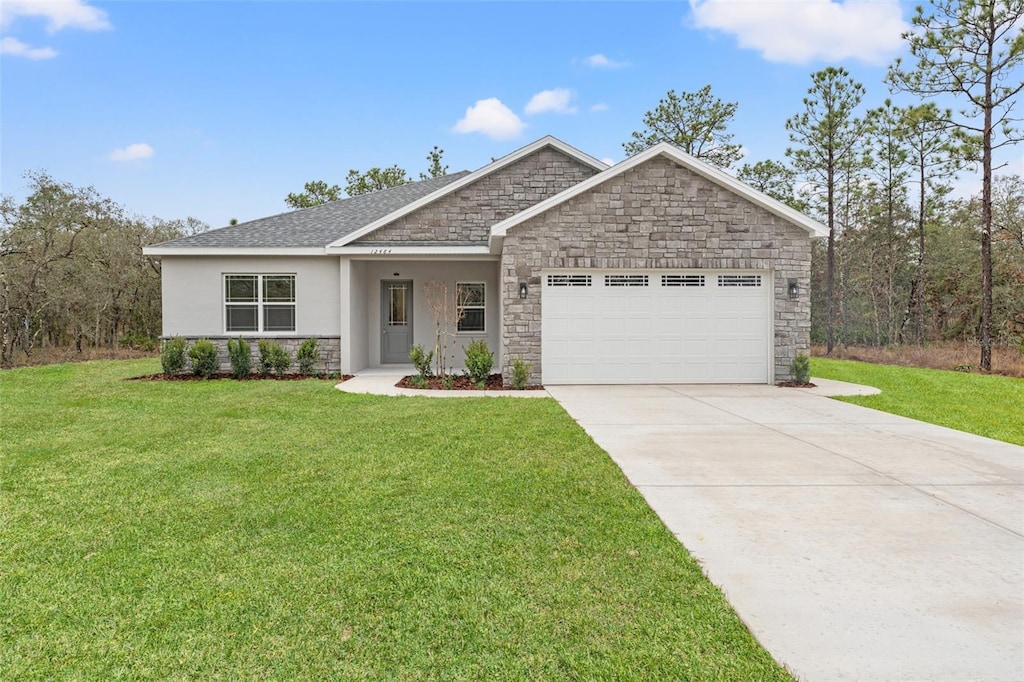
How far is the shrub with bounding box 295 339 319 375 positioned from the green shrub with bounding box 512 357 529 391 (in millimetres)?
4992

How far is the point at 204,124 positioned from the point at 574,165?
12.8 m

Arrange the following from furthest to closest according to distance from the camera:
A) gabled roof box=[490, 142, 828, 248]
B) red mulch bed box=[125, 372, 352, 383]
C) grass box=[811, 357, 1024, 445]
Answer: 1. red mulch bed box=[125, 372, 352, 383]
2. gabled roof box=[490, 142, 828, 248]
3. grass box=[811, 357, 1024, 445]

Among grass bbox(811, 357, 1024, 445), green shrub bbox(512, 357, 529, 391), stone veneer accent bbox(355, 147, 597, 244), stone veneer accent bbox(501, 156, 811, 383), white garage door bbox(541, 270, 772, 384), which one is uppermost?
stone veneer accent bbox(355, 147, 597, 244)

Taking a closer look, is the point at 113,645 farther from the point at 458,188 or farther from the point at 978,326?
the point at 978,326

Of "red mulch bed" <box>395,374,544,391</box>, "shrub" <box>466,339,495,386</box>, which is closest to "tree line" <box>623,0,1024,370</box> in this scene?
"red mulch bed" <box>395,374,544,391</box>

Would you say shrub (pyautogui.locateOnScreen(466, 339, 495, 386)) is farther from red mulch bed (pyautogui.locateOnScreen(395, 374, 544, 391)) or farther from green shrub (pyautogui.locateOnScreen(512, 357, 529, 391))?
green shrub (pyautogui.locateOnScreen(512, 357, 529, 391))

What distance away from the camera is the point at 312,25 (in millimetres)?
14109

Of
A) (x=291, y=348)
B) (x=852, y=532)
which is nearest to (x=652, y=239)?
(x=852, y=532)

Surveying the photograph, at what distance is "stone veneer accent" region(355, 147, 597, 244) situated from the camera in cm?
1318

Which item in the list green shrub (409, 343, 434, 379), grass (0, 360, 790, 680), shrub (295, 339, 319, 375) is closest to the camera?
grass (0, 360, 790, 680)

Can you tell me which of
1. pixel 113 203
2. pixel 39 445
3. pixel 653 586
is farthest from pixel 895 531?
pixel 113 203

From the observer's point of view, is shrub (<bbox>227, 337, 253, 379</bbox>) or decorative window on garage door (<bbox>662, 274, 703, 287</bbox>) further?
shrub (<bbox>227, 337, 253, 379</bbox>)

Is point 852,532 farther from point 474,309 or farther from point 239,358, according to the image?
point 239,358

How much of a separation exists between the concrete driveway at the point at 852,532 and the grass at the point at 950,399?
0.89 meters
